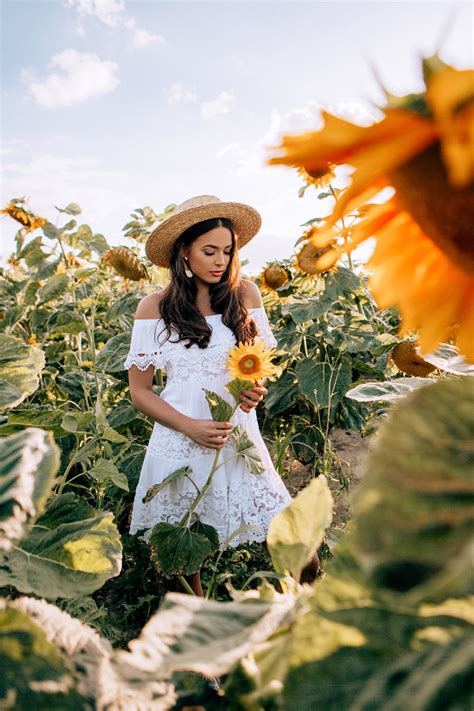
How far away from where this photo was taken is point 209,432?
1547 mm

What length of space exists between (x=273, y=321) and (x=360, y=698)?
134 inches

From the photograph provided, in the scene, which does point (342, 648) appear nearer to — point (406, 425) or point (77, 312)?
point (406, 425)

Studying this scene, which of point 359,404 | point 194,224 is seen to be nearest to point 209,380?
point 194,224

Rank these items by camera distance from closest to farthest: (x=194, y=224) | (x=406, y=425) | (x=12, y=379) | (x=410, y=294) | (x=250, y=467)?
(x=406, y=425)
(x=410, y=294)
(x=12, y=379)
(x=250, y=467)
(x=194, y=224)

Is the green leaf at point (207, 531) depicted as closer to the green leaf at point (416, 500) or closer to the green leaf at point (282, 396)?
the green leaf at point (282, 396)

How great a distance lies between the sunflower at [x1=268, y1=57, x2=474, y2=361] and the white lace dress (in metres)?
1.50

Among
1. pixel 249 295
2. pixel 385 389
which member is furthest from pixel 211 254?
pixel 385 389

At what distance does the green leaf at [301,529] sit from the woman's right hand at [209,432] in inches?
46.3

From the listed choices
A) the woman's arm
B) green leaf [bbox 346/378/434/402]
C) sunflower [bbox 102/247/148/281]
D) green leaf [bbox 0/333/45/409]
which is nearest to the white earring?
the woman's arm

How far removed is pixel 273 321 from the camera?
3566 mm

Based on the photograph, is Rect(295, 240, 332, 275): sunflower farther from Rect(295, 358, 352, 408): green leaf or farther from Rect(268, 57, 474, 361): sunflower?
Rect(268, 57, 474, 361): sunflower

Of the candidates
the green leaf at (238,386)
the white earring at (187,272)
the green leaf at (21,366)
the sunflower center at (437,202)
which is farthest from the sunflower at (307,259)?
the sunflower center at (437,202)

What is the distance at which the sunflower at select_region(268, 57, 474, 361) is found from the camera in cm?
19

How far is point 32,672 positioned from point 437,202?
0.24 m
